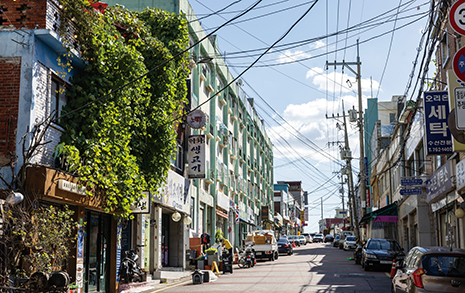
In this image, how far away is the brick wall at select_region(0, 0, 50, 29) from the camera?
13.2 meters

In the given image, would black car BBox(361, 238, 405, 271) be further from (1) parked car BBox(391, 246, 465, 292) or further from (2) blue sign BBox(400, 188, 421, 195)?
(1) parked car BBox(391, 246, 465, 292)

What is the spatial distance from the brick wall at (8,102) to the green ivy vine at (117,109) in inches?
51.6

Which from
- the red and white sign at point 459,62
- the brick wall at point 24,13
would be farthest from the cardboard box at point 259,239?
the red and white sign at point 459,62

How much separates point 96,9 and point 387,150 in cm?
3248

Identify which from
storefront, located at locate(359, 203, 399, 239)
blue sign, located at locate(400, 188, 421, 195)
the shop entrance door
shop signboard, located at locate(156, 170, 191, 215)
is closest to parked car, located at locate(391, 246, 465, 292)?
the shop entrance door

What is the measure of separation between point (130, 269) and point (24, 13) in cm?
880

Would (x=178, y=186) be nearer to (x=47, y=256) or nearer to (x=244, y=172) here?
(x=47, y=256)

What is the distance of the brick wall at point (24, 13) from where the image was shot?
13.2 metres

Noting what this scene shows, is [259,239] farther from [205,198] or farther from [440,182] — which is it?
[440,182]

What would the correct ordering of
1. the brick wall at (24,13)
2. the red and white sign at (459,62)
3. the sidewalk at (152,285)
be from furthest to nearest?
the sidewalk at (152,285) < the brick wall at (24,13) < the red and white sign at (459,62)

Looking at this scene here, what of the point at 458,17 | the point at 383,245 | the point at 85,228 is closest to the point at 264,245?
the point at 383,245

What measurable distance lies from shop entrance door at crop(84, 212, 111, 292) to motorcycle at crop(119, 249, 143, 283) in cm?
50

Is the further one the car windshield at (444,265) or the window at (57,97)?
the window at (57,97)

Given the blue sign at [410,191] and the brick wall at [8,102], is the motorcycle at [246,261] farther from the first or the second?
the brick wall at [8,102]
